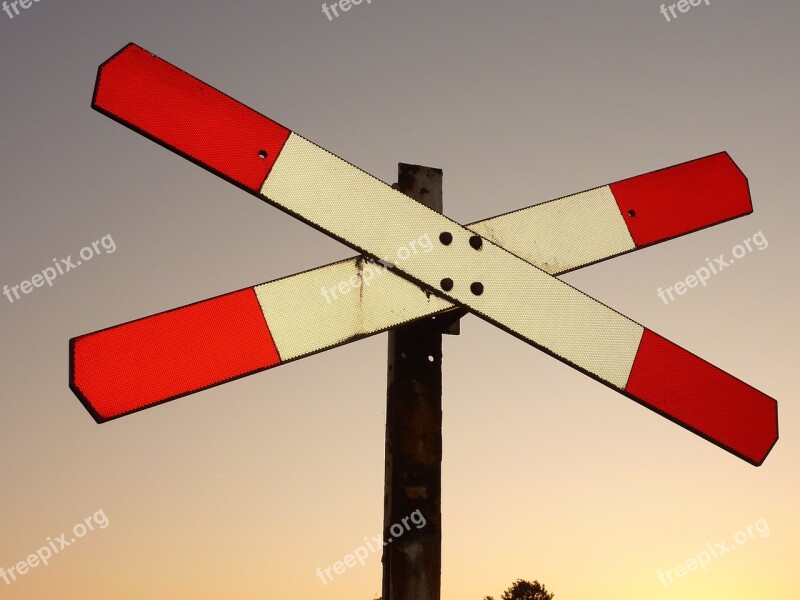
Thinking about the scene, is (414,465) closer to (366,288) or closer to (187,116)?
(366,288)

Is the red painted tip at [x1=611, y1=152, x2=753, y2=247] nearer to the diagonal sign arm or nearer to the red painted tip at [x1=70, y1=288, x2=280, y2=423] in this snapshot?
the diagonal sign arm

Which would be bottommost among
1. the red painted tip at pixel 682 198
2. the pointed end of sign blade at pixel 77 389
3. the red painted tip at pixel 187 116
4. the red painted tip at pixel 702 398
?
the red painted tip at pixel 702 398

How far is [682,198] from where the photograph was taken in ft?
7.45

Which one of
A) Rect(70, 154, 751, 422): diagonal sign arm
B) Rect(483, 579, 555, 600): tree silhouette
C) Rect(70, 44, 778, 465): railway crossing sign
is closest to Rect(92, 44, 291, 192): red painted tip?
Rect(70, 44, 778, 465): railway crossing sign

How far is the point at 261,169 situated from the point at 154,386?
1.69ft

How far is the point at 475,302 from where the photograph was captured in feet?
6.39

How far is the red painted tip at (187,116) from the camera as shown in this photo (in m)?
1.79

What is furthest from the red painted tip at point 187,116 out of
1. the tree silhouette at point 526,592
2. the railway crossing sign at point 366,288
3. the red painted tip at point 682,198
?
the tree silhouette at point 526,592

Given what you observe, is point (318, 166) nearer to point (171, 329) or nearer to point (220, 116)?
point (220, 116)

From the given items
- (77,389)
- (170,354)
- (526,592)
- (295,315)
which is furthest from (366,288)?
(526,592)

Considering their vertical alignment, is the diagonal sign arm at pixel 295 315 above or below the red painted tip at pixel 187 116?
below

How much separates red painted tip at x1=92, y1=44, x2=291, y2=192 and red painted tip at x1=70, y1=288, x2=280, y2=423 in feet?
0.98

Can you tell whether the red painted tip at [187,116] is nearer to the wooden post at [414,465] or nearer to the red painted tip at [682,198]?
the wooden post at [414,465]

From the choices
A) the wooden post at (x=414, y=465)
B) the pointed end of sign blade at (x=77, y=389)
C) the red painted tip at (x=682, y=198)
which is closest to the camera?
the pointed end of sign blade at (x=77, y=389)
